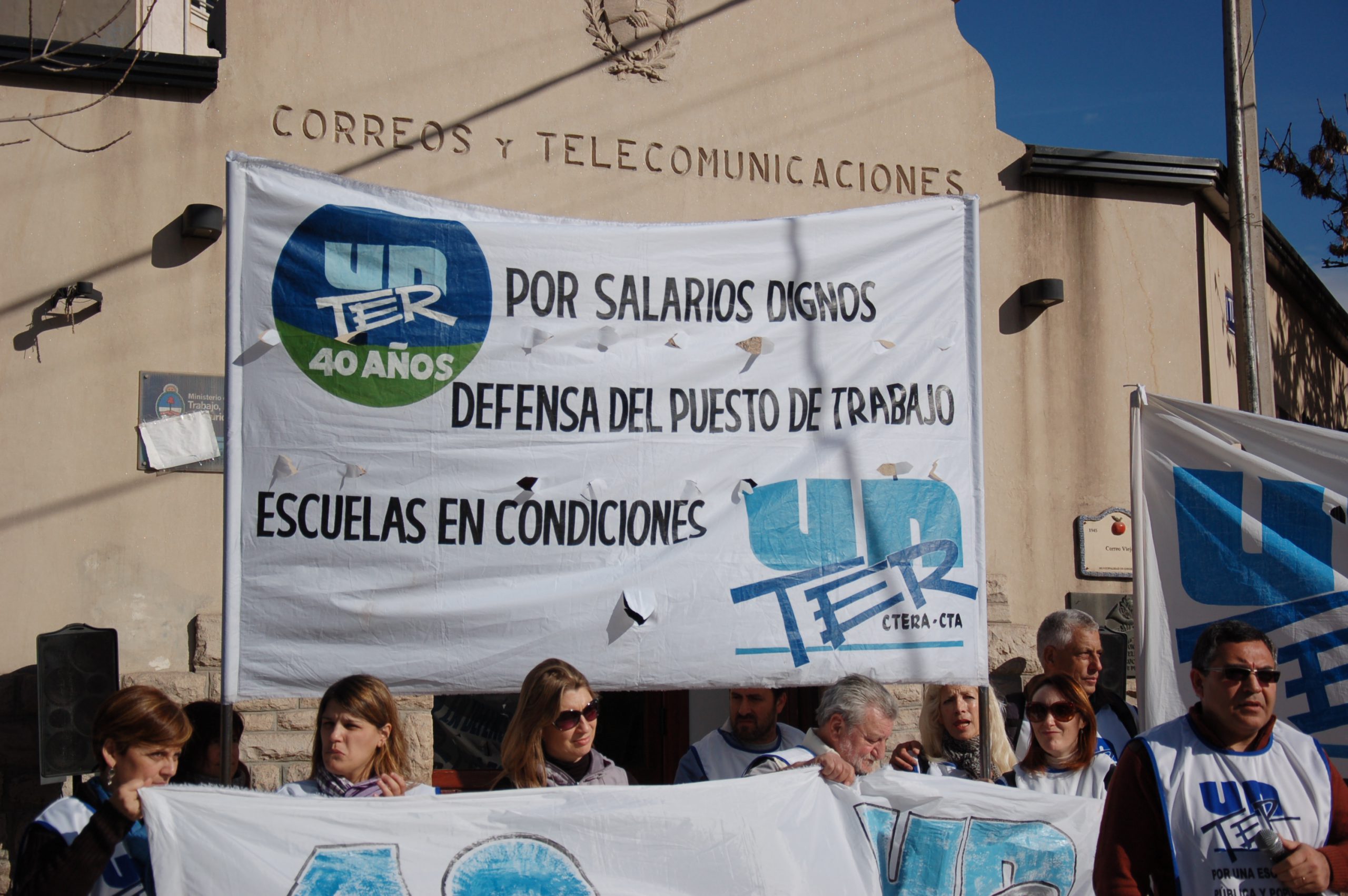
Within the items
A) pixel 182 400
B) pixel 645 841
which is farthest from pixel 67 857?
pixel 182 400

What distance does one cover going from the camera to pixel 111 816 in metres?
2.94

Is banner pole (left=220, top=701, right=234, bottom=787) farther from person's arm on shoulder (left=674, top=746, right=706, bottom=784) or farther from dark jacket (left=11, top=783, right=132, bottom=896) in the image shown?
person's arm on shoulder (left=674, top=746, right=706, bottom=784)

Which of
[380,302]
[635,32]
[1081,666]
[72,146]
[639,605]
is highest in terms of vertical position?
[635,32]

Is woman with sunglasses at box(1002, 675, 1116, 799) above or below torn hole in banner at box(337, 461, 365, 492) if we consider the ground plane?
below

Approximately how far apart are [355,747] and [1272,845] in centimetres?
225

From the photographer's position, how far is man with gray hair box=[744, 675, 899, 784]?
11.8ft

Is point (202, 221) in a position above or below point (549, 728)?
above

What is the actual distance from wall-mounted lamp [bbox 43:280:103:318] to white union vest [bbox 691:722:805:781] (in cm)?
370

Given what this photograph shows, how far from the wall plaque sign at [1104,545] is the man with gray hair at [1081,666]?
2925 mm

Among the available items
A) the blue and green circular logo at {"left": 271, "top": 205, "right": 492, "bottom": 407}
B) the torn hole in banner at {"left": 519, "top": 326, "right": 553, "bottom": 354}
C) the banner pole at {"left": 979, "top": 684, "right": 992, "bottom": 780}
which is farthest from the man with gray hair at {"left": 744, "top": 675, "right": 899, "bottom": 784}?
the blue and green circular logo at {"left": 271, "top": 205, "right": 492, "bottom": 407}

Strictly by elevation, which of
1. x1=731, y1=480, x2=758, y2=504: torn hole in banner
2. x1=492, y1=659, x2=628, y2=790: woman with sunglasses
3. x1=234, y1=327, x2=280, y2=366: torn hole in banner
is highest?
x1=234, y1=327, x2=280, y2=366: torn hole in banner

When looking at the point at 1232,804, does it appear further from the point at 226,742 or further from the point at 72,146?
the point at 72,146

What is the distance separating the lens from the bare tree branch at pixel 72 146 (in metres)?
5.72

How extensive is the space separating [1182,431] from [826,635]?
62.7 inches
